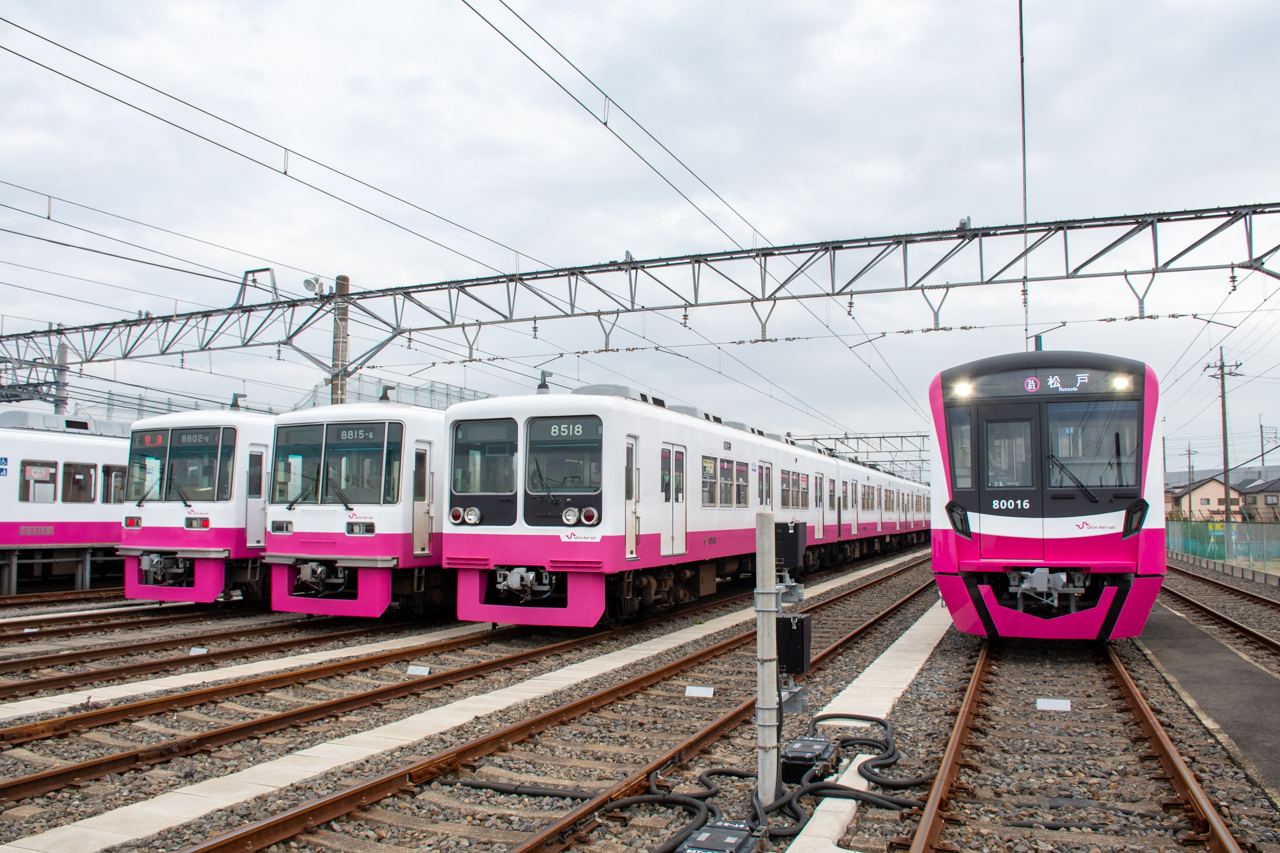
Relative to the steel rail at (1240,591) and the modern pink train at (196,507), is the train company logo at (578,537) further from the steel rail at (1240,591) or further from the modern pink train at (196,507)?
the steel rail at (1240,591)

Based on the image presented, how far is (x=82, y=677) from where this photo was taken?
8.12m

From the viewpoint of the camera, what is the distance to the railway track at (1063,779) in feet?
14.5

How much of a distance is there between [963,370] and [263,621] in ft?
31.7

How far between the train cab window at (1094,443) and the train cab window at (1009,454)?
8.3 inches

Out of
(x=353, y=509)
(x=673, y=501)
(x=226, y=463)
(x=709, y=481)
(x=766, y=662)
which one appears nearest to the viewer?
(x=766, y=662)

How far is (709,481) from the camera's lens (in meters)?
13.6

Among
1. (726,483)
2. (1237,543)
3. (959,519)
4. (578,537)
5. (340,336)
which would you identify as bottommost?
(1237,543)

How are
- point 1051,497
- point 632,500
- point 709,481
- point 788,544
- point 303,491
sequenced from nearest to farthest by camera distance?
1. point 788,544
2. point 1051,497
3. point 632,500
4. point 303,491
5. point 709,481

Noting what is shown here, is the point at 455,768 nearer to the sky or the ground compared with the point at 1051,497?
nearer to the ground

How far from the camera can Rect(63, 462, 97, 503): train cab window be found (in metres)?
16.7

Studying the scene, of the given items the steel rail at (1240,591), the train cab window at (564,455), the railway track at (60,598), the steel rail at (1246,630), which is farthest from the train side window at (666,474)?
the steel rail at (1240,591)

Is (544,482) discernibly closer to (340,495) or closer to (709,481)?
(340,495)

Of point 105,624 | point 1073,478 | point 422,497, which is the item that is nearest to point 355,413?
point 422,497

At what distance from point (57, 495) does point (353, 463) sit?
8430mm
